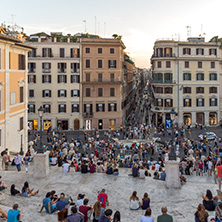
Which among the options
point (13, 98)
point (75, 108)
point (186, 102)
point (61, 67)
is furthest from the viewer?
point (186, 102)

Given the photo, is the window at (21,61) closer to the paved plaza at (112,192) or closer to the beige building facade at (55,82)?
the paved plaza at (112,192)

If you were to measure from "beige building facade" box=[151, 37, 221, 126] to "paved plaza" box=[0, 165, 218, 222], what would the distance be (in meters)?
39.8

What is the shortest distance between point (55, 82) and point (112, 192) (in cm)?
3931

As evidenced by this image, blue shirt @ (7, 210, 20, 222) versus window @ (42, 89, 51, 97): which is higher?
window @ (42, 89, 51, 97)

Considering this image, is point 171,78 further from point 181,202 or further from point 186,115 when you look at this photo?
point 181,202

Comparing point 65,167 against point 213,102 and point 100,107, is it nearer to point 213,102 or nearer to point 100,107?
point 100,107

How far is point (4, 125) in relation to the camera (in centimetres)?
2570

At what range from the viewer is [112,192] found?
14.9 metres

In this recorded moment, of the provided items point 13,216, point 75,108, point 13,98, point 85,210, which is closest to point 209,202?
point 85,210

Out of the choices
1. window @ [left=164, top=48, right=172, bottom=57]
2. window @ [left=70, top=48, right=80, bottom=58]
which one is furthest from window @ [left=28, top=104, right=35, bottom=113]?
window @ [left=164, top=48, right=172, bottom=57]

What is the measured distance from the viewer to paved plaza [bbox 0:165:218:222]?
40.4 feet

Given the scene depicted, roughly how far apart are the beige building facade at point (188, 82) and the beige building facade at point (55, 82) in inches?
601

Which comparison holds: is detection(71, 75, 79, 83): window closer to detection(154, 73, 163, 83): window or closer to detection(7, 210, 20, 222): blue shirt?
detection(154, 73, 163, 83): window

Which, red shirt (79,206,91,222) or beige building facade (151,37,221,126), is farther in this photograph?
beige building facade (151,37,221,126)
